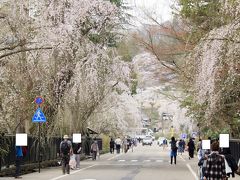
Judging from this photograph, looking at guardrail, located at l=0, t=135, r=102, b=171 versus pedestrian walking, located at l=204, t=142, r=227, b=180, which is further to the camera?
guardrail, located at l=0, t=135, r=102, b=171

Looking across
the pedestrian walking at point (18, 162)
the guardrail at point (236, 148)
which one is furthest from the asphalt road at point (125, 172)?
the guardrail at point (236, 148)

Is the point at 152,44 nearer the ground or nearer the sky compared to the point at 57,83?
nearer the sky

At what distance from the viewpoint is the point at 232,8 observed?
15773mm

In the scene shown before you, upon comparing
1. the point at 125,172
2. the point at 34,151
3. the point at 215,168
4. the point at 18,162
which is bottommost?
the point at 125,172

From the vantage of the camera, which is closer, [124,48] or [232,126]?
[232,126]

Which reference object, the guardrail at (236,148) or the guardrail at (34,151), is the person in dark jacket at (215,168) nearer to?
the guardrail at (34,151)

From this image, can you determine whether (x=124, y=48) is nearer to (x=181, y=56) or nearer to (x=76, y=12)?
(x=181, y=56)

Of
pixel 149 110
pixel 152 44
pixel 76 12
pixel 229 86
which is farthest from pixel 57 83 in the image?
pixel 149 110

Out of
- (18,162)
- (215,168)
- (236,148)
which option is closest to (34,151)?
(18,162)

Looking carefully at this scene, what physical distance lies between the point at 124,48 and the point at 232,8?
93.1ft

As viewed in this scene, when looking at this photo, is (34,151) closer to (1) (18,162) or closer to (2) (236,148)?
(1) (18,162)

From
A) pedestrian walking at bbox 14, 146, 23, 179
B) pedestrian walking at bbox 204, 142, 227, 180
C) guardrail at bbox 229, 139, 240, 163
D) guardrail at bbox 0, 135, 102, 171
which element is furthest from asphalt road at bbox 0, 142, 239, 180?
pedestrian walking at bbox 204, 142, 227, 180

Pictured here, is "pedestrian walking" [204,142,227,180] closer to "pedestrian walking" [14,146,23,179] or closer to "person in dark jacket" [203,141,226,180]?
"person in dark jacket" [203,141,226,180]

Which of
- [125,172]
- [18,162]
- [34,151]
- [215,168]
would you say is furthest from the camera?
[34,151]
